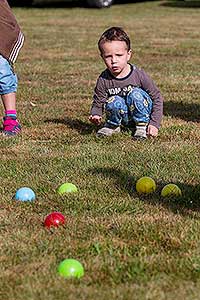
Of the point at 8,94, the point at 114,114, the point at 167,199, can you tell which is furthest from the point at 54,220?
the point at 8,94

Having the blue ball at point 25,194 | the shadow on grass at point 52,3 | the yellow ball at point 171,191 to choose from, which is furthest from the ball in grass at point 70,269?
the shadow on grass at point 52,3

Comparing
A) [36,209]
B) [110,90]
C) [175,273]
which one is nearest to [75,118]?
[110,90]

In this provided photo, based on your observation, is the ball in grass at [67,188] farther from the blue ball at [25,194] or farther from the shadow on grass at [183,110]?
the shadow on grass at [183,110]

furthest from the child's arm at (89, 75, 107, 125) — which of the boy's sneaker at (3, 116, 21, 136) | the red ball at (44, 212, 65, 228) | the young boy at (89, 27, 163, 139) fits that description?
the red ball at (44, 212, 65, 228)

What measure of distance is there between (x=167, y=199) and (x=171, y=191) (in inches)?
3.1

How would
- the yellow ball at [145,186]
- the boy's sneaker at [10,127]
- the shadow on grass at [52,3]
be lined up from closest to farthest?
the yellow ball at [145,186] → the boy's sneaker at [10,127] → the shadow on grass at [52,3]

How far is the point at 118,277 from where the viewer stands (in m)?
3.44

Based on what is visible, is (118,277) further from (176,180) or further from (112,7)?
(112,7)

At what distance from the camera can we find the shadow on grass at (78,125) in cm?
680

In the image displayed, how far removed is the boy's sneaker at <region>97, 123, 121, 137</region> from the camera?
6.47 metres

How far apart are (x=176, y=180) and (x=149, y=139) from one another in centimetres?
139

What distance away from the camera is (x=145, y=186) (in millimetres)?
4695

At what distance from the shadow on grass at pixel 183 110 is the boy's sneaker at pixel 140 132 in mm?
974

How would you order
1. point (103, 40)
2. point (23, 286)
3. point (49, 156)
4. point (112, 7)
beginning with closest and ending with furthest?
point (23, 286), point (49, 156), point (103, 40), point (112, 7)
